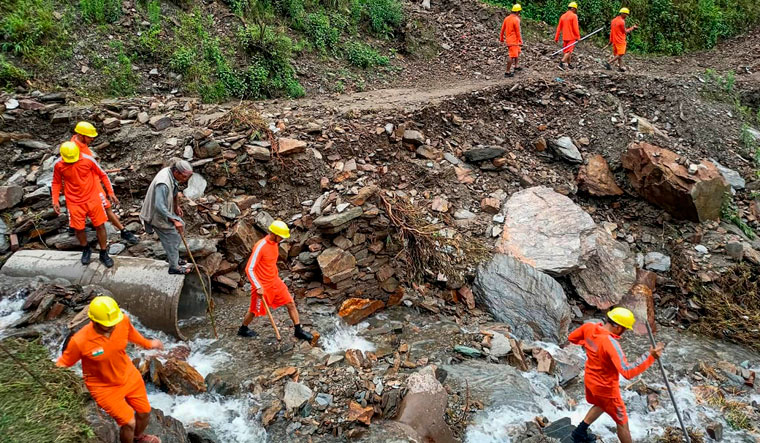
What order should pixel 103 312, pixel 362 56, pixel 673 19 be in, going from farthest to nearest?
pixel 673 19, pixel 362 56, pixel 103 312

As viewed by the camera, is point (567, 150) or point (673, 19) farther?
point (673, 19)


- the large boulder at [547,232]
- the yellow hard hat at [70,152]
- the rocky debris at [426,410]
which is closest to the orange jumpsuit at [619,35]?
the large boulder at [547,232]

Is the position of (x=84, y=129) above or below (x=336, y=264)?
above

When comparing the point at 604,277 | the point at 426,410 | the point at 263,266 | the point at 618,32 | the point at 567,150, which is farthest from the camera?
the point at 618,32

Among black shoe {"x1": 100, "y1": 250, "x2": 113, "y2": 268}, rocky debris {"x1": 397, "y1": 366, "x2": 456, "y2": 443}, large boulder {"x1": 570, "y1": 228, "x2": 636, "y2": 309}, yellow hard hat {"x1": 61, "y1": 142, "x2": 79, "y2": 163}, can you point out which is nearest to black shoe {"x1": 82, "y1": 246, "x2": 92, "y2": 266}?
black shoe {"x1": 100, "y1": 250, "x2": 113, "y2": 268}

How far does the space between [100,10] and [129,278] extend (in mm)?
6253

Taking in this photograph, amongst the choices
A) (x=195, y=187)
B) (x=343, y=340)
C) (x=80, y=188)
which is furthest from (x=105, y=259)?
(x=343, y=340)

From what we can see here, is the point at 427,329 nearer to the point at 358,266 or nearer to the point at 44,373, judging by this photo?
the point at 358,266

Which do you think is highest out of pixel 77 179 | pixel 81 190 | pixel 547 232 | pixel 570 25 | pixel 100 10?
pixel 100 10

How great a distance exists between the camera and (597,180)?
8867mm

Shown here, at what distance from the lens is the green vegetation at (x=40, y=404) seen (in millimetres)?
Answer: 3332

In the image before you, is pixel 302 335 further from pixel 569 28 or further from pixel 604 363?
pixel 569 28

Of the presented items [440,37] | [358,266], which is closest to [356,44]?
[440,37]

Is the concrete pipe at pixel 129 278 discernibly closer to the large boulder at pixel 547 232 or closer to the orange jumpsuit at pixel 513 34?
the large boulder at pixel 547 232
